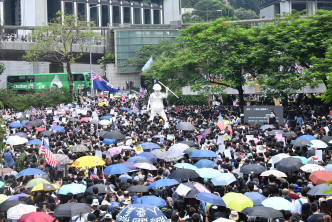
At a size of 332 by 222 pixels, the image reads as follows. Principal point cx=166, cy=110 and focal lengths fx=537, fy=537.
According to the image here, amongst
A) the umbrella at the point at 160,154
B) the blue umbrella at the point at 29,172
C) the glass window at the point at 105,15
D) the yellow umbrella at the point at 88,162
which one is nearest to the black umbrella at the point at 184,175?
the yellow umbrella at the point at 88,162

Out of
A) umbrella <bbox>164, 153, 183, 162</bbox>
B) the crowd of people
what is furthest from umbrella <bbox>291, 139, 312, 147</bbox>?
umbrella <bbox>164, 153, 183, 162</bbox>

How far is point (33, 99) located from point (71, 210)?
1323 inches

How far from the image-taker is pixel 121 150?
17.1 m

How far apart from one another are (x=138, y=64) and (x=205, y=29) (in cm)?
2754

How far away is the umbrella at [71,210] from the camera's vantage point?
32.1ft

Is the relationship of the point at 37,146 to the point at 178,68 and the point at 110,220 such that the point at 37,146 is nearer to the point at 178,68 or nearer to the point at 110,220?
the point at 110,220

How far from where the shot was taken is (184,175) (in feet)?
40.9

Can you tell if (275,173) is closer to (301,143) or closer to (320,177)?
(320,177)

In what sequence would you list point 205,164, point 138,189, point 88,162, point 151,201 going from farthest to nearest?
point 88,162, point 205,164, point 138,189, point 151,201

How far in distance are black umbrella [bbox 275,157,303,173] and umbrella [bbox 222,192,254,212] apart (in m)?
3.08

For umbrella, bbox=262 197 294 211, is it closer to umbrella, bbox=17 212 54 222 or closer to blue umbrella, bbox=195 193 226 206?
blue umbrella, bbox=195 193 226 206

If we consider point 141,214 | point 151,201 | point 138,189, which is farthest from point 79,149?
point 141,214

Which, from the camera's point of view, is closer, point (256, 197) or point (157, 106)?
point (256, 197)

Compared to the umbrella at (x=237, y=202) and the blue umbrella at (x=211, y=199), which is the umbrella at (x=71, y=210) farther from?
the umbrella at (x=237, y=202)
